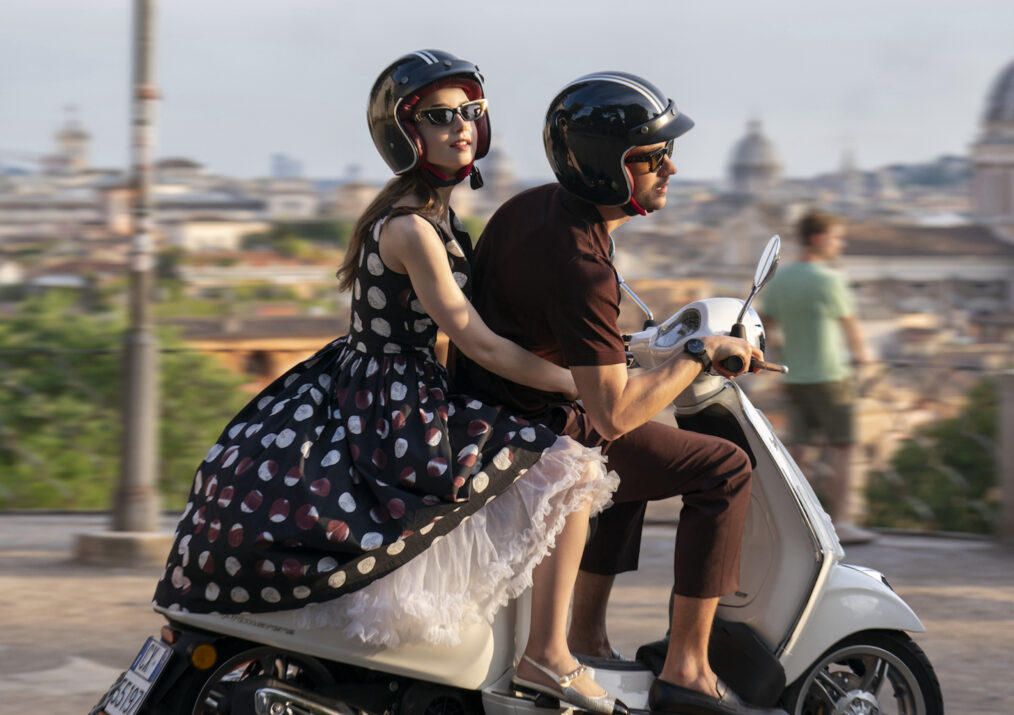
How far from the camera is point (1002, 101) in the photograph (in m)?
86.4

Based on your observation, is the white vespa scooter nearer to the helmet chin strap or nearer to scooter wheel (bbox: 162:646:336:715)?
scooter wheel (bbox: 162:646:336:715)

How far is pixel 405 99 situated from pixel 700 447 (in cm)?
95

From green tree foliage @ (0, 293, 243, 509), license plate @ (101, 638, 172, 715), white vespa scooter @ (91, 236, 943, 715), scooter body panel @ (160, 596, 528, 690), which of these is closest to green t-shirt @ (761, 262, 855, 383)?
white vespa scooter @ (91, 236, 943, 715)

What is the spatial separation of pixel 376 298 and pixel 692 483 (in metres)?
0.77

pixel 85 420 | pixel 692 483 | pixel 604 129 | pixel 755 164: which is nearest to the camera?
pixel 604 129

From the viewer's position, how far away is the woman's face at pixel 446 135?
2836mm

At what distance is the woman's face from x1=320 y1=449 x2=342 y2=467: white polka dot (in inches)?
24.6

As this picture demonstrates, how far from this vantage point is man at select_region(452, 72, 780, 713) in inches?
108

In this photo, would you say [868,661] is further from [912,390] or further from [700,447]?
[912,390]

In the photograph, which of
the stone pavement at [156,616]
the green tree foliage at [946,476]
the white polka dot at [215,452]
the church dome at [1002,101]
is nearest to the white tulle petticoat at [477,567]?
the white polka dot at [215,452]

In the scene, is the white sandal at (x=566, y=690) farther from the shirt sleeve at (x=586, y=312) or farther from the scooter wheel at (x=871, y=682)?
the shirt sleeve at (x=586, y=312)

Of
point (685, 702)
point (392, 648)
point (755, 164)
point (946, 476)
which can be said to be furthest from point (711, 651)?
point (755, 164)

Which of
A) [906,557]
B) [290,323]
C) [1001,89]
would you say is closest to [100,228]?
Answer: [290,323]

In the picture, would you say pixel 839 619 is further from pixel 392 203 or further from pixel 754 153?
pixel 754 153
